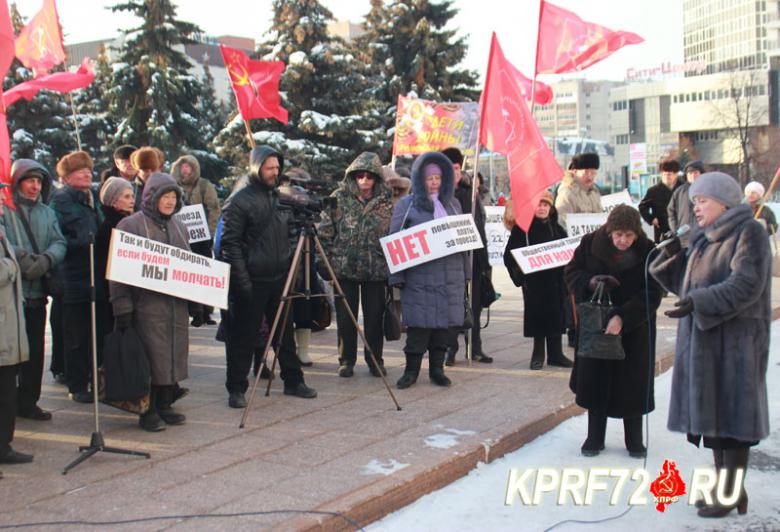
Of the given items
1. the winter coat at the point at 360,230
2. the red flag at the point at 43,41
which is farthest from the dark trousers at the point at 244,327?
the red flag at the point at 43,41

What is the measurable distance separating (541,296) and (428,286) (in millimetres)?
1540

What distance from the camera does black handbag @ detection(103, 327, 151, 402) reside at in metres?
6.26

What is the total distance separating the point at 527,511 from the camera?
517cm

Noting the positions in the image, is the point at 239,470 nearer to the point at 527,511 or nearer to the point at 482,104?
the point at 527,511

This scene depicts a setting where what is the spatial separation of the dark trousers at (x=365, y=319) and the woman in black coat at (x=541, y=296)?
142cm

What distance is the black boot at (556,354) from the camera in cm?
899

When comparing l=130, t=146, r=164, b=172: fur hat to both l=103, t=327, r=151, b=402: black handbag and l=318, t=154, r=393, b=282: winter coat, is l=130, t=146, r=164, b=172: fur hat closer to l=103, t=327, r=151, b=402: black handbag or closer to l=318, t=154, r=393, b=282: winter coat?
l=318, t=154, r=393, b=282: winter coat

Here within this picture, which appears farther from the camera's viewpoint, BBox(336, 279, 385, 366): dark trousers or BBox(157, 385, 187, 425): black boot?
BBox(336, 279, 385, 366): dark trousers

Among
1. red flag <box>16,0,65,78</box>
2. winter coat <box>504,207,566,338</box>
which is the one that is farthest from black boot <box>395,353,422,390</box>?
red flag <box>16,0,65,78</box>

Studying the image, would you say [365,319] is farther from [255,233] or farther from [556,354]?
[556,354]

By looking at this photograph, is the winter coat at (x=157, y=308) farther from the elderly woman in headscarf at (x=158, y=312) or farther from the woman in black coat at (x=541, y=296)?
the woman in black coat at (x=541, y=296)

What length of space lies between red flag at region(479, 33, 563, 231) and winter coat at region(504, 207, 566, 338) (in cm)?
33

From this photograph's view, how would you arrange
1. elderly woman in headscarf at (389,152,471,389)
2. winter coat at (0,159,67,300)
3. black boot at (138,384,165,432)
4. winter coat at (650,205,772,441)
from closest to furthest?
winter coat at (650,205,772,441), black boot at (138,384,165,432), winter coat at (0,159,67,300), elderly woman in headscarf at (389,152,471,389)

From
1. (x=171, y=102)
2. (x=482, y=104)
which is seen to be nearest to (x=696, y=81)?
(x=171, y=102)
